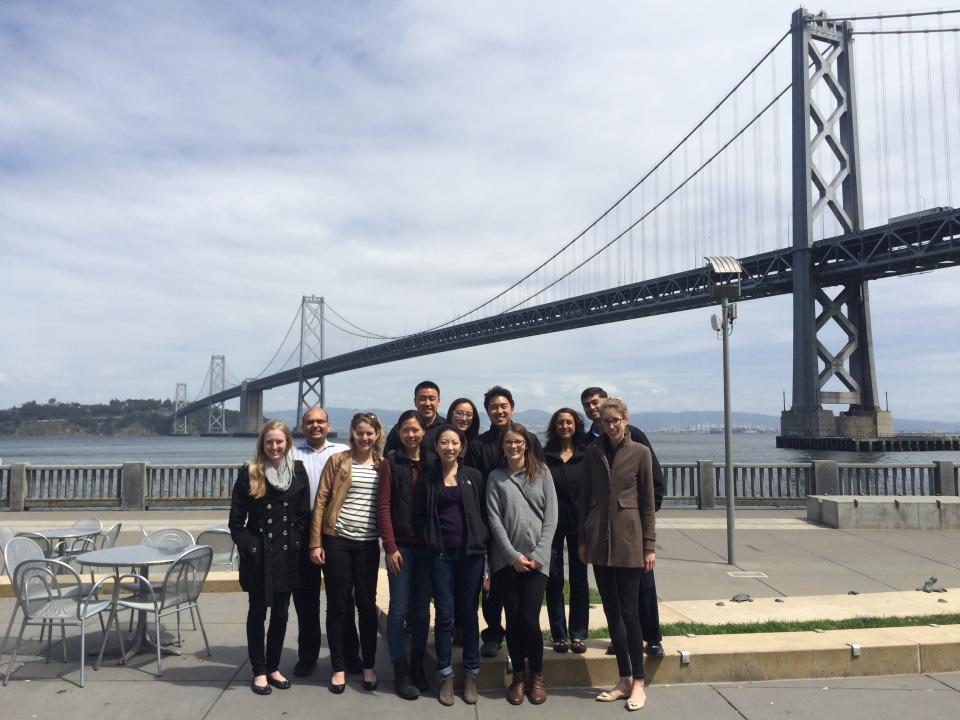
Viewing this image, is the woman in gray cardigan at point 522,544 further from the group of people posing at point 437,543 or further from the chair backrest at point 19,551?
the chair backrest at point 19,551

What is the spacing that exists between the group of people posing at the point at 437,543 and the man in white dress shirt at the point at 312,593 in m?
0.01

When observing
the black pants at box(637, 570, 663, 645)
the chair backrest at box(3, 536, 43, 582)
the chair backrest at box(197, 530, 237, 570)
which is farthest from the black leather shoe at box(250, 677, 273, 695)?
the chair backrest at box(197, 530, 237, 570)

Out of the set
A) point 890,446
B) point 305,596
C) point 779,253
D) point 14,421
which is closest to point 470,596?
point 305,596

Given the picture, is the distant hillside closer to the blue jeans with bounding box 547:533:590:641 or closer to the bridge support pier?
the bridge support pier

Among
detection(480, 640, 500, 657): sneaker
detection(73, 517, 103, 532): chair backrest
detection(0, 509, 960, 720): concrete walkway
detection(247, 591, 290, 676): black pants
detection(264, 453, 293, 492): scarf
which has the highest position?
detection(264, 453, 293, 492): scarf

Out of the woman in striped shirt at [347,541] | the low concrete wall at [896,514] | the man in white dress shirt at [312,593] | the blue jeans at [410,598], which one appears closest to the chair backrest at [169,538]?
the man in white dress shirt at [312,593]

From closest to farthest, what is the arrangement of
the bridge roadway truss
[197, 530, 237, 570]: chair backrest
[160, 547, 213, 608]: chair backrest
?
1. [160, 547, 213, 608]: chair backrest
2. [197, 530, 237, 570]: chair backrest
3. the bridge roadway truss

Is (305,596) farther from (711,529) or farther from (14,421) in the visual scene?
(14,421)

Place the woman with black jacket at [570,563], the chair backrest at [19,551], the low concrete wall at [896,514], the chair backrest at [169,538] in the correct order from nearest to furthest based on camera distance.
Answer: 1. the woman with black jacket at [570,563]
2. the chair backrest at [19,551]
3. the chair backrest at [169,538]
4. the low concrete wall at [896,514]

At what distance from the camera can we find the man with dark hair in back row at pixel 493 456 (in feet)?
15.2

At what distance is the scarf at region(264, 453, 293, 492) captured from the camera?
448 cm

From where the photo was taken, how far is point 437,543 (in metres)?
4.31

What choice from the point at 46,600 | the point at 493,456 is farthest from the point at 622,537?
the point at 46,600

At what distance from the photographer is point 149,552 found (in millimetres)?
5301
